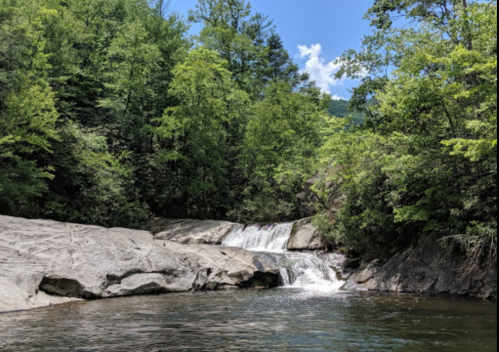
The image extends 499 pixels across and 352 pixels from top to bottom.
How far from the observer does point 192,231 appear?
85.3ft

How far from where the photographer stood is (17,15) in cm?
2461

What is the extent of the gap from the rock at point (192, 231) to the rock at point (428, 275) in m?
10.3

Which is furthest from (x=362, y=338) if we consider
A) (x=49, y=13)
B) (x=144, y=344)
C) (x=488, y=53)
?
(x=49, y=13)

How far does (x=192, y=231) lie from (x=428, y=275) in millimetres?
15251

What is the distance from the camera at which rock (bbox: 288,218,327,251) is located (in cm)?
2089

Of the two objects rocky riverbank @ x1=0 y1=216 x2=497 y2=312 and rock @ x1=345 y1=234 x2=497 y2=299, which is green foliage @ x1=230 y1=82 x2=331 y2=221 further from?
rock @ x1=345 y1=234 x2=497 y2=299

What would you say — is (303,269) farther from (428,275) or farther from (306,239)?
(428,275)

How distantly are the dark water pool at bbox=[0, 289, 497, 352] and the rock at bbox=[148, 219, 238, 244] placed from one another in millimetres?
11790

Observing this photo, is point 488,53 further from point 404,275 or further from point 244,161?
point 244,161

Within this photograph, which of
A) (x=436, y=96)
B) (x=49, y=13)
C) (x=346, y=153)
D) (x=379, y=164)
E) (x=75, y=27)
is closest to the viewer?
(x=436, y=96)

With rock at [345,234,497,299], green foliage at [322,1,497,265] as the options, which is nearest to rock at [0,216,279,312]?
rock at [345,234,497,299]

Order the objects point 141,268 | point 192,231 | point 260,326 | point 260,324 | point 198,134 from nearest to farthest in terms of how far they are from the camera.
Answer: point 260,326, point 260,324, point 141,268, point 192,231, point 198,134

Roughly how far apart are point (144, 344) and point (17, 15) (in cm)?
2467

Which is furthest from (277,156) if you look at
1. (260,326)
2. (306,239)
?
(260,326)
